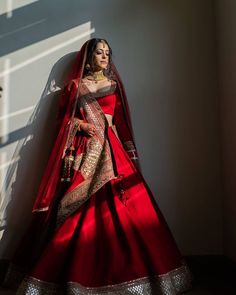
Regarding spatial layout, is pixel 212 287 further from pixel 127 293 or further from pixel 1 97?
pixel 1 97

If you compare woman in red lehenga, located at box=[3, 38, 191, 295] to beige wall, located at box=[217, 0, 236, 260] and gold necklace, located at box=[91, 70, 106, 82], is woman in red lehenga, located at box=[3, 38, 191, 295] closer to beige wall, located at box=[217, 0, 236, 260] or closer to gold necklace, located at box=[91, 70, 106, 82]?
gold necklace, located at box=[91, 70, 106, 82]

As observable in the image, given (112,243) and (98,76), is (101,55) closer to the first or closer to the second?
(98,76)

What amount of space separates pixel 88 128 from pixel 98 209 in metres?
0.42

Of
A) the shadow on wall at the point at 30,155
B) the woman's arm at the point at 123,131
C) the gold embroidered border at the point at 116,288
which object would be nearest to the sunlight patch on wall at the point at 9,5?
the shadow on wall at the point at 30,155

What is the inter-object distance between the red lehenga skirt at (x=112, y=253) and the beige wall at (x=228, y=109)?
1.41 ft

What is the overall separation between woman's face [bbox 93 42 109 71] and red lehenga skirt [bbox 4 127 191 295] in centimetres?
61

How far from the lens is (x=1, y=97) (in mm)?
2051

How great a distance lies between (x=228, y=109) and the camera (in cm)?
198

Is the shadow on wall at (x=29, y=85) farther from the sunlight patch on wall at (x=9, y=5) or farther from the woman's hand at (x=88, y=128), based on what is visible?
the woman's hand at (x=88, y=128)

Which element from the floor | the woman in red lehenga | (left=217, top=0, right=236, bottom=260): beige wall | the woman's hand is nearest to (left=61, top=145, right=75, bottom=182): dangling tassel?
the woman in red lehenga

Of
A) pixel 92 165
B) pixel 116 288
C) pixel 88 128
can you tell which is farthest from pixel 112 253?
pixel 88 128

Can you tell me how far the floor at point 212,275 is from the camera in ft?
5.64

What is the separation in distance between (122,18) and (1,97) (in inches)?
33.9

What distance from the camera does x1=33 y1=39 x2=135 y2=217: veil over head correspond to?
5.80ft
